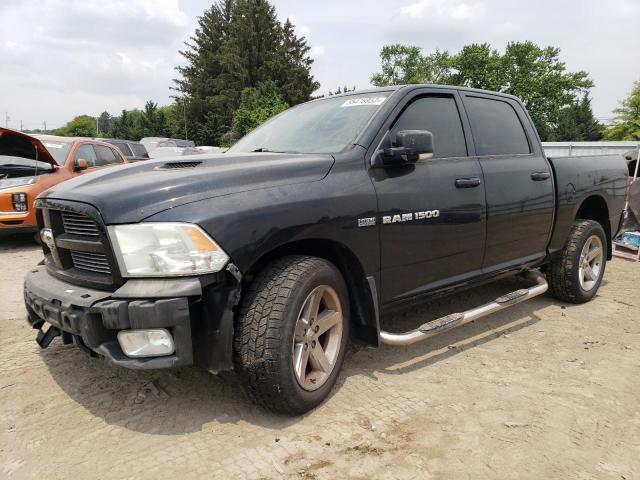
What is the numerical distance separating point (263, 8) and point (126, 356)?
2278 inches

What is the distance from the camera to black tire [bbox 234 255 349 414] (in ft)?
8.25

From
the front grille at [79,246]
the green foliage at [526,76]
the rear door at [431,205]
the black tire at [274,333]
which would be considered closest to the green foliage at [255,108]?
the green foliage at [526,76]

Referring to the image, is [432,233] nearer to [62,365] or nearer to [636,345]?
[636,345]

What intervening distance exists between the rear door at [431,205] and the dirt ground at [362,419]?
2.04 feet

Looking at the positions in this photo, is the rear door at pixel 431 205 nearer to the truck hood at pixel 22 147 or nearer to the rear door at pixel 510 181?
the rear door at pixel 510 181

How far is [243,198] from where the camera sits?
2.52 m

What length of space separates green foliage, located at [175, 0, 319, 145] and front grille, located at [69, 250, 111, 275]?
159 feet

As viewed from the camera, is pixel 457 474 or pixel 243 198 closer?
pixel 457 474

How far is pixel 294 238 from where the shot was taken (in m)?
2.67

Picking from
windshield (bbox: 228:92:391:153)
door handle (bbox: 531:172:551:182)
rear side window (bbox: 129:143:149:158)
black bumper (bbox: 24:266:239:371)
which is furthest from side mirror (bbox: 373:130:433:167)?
rear side window (bbox: 129:143:149:158)

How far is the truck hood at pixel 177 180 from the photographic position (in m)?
2.38

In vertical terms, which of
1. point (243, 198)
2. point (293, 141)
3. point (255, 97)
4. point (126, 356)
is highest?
point (255, 97)

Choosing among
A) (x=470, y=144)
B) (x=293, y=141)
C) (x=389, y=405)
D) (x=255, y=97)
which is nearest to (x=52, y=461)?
(x=389, y=405)

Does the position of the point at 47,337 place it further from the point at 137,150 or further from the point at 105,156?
the point at 137,150
